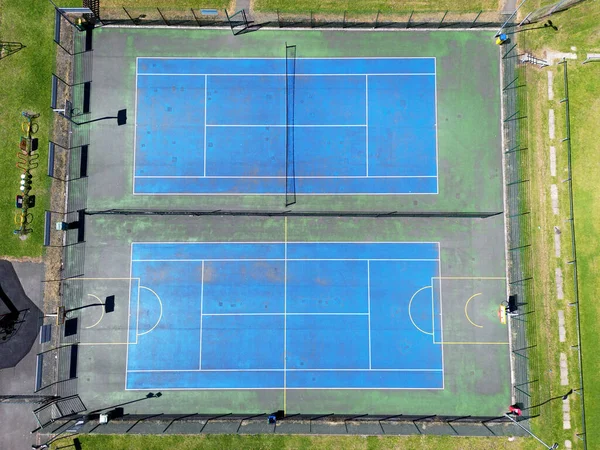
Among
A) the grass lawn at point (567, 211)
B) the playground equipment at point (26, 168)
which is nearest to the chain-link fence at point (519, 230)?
the grass lawn at point (567, 211)

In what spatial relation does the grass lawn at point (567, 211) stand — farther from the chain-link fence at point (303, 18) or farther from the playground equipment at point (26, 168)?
the playground equipment at point (26, 168)

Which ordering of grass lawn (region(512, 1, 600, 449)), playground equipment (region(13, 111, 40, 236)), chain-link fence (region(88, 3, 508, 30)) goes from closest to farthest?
grass lawn (region(512, 1, 600, 449)) → playground equipment (region(13, 111, 40, 236)) → chain-link fence (region(88, 3, 508, 30))

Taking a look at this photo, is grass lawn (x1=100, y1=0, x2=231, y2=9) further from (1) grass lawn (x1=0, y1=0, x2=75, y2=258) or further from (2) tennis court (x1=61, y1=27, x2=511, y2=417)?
(1) grass lawn (x1=0, y1=0, x2=75, y2=258)

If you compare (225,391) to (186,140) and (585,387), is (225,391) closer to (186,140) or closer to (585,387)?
(186,140)

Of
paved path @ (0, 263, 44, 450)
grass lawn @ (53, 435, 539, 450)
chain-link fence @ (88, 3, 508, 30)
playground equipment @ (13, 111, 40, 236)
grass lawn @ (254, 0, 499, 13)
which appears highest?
grass lawn @ (254, 0, 499, 13)

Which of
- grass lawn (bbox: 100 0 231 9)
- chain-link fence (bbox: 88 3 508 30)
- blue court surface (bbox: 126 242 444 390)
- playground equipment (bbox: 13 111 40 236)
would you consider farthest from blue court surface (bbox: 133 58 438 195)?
playground equipment (bbox: 13 111 40 236)

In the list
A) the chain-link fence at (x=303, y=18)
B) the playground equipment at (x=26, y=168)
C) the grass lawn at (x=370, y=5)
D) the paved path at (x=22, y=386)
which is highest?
the grass lawn at (x=370, y=5)
